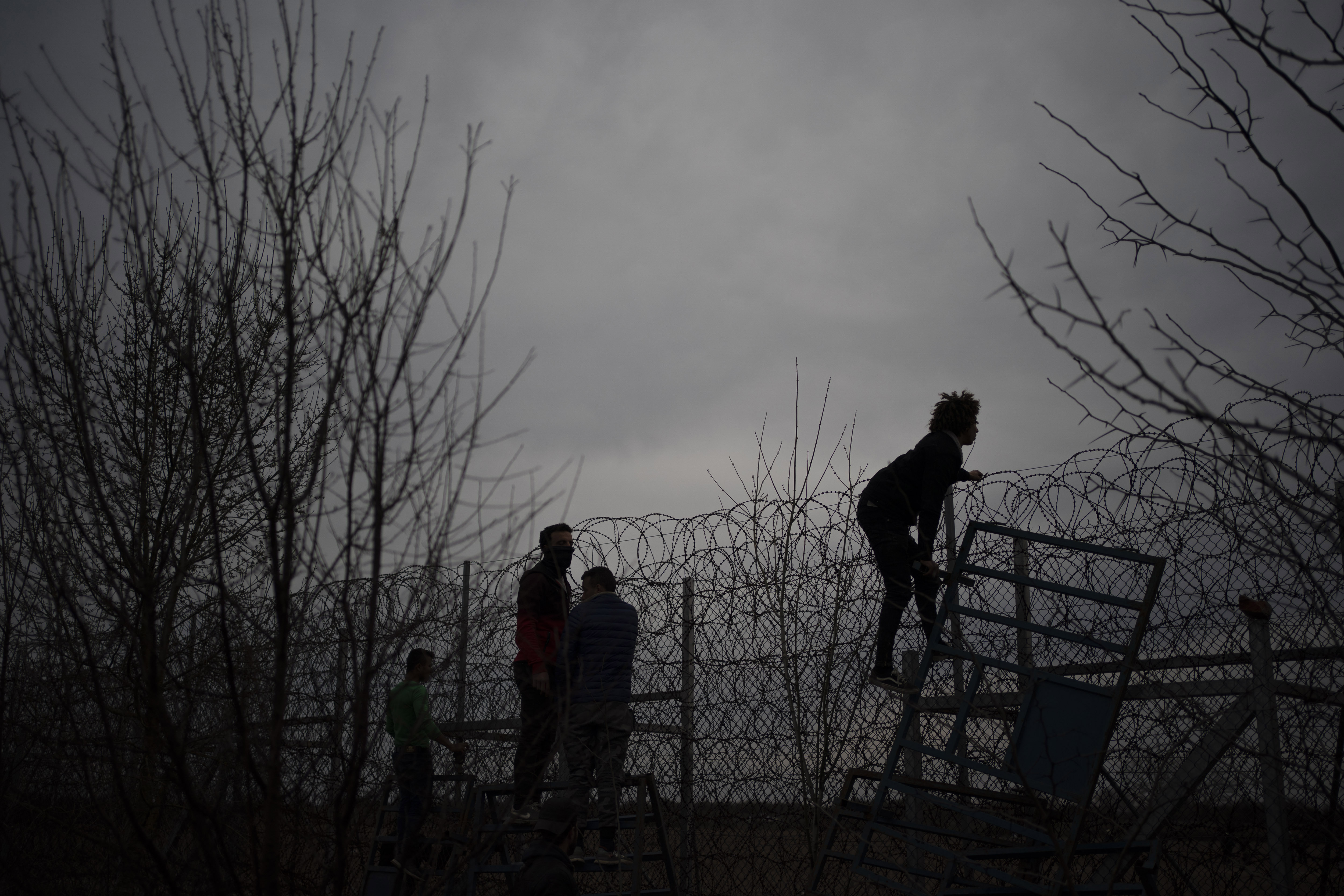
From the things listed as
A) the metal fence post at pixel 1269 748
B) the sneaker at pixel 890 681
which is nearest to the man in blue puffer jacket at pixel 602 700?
the sneaker at pixel 890 681

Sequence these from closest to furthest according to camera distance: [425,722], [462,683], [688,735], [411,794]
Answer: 1. [411,794]
2. [425,722]
3. [688,735]
4. [462,683]

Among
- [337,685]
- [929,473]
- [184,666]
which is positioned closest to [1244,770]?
[929,473]

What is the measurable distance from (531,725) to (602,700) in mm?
367

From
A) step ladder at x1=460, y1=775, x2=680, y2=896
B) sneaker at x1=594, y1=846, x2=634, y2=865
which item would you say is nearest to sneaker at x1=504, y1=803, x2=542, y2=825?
step ladder at x1=460, y1=775, x2=680, y2=896

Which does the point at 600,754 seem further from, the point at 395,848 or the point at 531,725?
the point at 395,848

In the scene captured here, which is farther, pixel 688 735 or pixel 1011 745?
pixel 688 735

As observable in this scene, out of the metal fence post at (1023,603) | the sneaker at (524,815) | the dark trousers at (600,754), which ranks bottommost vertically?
the sneaker at (524,815)

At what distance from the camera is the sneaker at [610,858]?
4.08 meters

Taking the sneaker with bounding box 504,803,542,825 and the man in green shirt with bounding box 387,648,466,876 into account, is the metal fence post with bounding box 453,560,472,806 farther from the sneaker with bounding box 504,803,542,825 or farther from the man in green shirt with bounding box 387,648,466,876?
the sneaker with bounding box 504,803,542,825

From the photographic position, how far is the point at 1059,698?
11.9ft

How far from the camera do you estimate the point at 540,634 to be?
4.95 m

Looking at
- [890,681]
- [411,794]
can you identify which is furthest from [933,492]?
[411,794]

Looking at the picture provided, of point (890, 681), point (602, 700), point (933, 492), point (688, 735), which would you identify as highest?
point (933, 492)

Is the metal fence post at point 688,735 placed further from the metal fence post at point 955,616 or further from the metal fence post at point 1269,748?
the metal fence post at point 1269,748
